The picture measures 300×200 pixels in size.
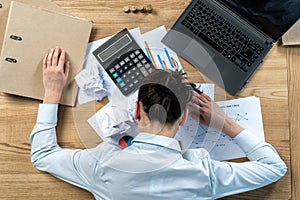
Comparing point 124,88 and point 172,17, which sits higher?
point 172,17

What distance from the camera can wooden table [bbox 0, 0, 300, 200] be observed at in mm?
1021

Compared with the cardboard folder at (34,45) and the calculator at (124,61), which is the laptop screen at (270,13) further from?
the cardboard folder at (34,45)

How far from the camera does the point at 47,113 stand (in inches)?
40.0

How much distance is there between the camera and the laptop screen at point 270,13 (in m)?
0.96

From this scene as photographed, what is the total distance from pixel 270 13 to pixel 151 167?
46 centimetres

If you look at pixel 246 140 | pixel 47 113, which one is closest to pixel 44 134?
pixel 47 113

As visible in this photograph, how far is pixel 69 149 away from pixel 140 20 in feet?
1.23

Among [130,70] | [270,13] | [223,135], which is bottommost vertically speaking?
[223,135]

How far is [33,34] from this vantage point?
3.41 ft

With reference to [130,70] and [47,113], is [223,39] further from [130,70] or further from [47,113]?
[47,113]

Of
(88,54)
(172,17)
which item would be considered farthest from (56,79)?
(172,17)

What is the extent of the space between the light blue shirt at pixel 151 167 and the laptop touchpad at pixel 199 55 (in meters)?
0.20

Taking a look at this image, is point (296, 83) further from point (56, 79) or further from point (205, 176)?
point (56, 79)

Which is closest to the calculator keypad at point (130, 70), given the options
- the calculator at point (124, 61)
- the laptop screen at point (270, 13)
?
the calculator at point (124, 61)
